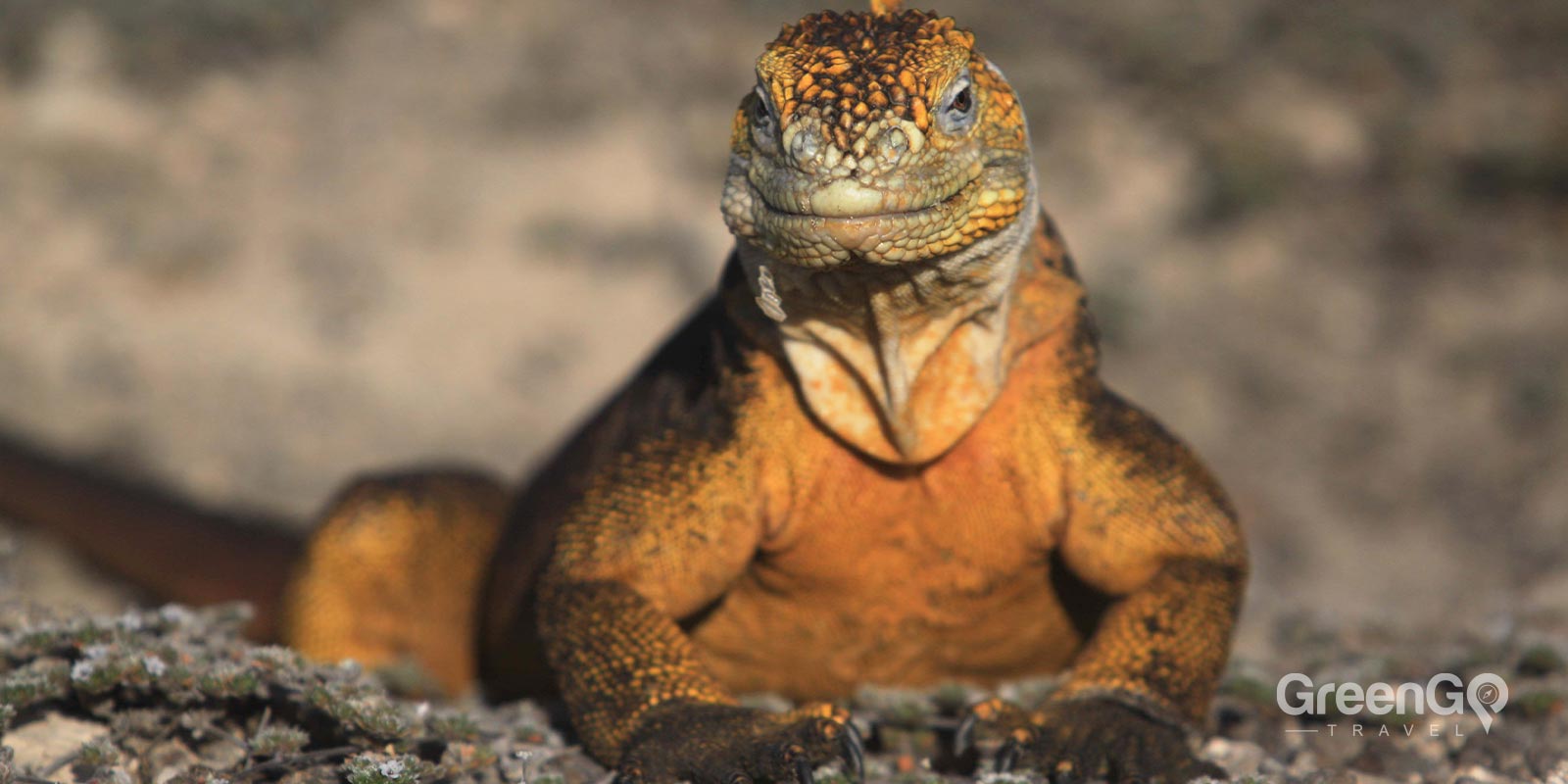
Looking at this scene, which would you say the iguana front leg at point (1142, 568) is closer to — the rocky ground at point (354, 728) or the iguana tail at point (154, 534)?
the rocky ground at point (354, 728)

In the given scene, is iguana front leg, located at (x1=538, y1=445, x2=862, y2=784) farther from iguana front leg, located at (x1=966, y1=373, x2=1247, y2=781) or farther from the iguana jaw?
iguana front leg, located at (x1=966, y1=373, x2=1247, y2=781)

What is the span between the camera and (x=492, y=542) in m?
6.08

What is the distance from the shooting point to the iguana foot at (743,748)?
11.6 feet

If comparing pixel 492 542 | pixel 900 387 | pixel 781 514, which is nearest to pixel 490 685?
pixel 492 542

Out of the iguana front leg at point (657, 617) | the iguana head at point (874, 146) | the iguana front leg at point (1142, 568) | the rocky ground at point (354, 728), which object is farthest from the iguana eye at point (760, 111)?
the rocky ground at point (354, 728)

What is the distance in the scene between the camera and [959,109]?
348cm

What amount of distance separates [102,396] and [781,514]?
7289 mm

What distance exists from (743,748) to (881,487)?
849 mm

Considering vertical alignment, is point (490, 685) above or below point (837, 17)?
below

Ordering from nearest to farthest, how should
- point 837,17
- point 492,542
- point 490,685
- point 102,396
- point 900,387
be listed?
point 837,17 < point 900,387 < point 490,685 < point 492,542 < point 102,396

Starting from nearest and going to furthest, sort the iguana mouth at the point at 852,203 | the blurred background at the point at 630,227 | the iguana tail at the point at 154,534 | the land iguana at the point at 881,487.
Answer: the iguana mouth at the point at 852,203 → the land iguana at the point at 881,487 → the iguana tail at the point at 154,534 → the blurred background at the point at 630,227

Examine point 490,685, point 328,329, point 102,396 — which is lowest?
point 490,685

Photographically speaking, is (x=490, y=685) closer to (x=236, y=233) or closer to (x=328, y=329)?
(x=328, y=329)

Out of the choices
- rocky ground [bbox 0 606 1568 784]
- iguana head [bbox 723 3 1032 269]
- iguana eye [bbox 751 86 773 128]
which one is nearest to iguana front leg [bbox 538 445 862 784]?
rocky ground [bbox 0 606 1568 784]
